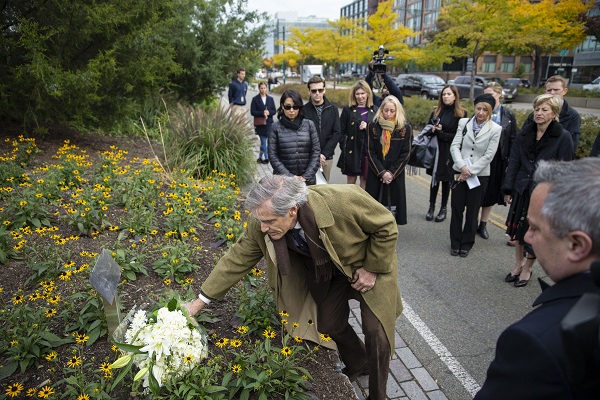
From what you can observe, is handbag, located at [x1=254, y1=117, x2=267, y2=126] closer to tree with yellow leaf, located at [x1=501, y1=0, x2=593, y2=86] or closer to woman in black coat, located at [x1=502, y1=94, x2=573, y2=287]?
woman in black coat, located at [x1=502, y1=94, x2=573, y2=287]

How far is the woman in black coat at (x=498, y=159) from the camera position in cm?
573

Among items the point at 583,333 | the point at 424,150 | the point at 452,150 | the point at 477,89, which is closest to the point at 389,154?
the point at 452,150

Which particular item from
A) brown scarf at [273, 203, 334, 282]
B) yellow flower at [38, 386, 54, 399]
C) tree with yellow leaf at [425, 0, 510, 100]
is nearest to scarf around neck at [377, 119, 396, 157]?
brown scarf at [273, 203, 334, 282]

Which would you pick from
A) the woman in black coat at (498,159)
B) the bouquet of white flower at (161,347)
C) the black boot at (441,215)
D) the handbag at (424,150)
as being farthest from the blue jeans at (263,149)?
the bouquet of white flower at (161,347)

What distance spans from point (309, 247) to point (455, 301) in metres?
2.44

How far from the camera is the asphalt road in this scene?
345cm

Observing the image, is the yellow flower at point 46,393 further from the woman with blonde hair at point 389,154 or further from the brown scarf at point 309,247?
the woman with blonde hair at point 389,154

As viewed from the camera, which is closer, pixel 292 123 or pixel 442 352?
pixel 442 352

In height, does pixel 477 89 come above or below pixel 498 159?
above

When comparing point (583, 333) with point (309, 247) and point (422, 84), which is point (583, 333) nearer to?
point (309, 247)

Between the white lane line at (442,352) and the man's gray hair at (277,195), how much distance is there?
75.4 inches

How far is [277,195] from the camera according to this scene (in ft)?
7.97

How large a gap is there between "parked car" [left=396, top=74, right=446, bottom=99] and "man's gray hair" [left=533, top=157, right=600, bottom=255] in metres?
27.9

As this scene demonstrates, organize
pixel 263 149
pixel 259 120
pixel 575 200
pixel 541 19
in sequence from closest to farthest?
pixel 575 200 → pixel 259 120 → pixel 263 149 → pixel 541 19
